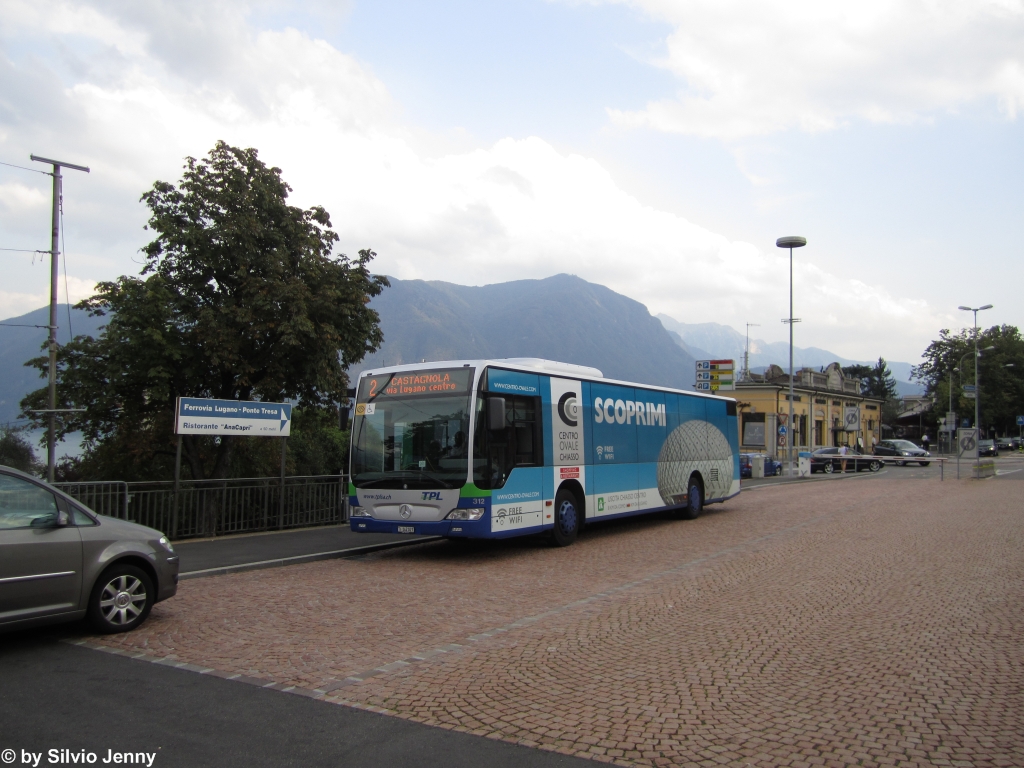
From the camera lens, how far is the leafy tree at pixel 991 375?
9100cm

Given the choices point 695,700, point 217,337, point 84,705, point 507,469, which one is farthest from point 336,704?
point 217,337

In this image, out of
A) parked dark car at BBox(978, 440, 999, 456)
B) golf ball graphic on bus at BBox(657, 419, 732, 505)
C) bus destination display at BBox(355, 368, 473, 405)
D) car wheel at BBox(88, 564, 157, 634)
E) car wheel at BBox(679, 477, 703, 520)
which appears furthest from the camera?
parked dark car at BBox(978, 440, 999, 456)

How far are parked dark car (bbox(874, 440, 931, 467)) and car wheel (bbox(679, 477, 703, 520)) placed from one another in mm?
37010

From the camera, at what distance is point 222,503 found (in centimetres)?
1480

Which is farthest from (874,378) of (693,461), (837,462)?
(693,461)

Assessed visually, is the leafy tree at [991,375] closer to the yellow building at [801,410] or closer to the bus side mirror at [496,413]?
the yellow building at [801,410]

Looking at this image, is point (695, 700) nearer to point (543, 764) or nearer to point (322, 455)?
point (543, 764)

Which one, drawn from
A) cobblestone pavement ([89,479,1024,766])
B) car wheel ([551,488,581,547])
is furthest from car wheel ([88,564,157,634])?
car wheel ([551,488,581,547])

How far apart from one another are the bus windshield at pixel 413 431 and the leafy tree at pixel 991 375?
283 feet

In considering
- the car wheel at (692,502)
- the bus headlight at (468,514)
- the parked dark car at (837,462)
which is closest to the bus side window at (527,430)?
the bus headlight at (468,514)

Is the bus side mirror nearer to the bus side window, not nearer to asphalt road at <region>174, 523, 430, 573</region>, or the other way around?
the bus side window

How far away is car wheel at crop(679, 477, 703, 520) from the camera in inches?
739

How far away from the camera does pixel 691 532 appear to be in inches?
635

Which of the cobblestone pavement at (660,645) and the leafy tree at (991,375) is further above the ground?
the leafy tree at (991,375)
